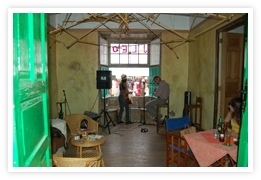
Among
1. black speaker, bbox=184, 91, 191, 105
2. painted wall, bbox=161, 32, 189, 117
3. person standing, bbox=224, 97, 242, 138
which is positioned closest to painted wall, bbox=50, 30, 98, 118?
painted wall, bbox=161, 32, 189, 117

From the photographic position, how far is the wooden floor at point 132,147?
4.05m

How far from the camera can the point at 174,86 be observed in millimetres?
7250

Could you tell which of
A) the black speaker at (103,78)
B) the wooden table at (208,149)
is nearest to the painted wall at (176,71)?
the black speaker at (103,78)

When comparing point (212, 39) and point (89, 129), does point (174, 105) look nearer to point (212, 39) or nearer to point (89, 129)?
point (212, 39)

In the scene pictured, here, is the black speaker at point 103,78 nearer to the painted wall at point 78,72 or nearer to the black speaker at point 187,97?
the painted wall at point 78,72

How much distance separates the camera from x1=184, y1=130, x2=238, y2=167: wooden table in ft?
8.46

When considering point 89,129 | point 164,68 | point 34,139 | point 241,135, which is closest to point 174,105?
point 164,68

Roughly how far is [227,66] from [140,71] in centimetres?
335

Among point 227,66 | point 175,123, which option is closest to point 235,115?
point 175,123

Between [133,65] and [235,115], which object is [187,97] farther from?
[235,115]

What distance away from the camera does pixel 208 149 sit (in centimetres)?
274

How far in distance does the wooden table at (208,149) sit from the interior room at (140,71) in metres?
1.31

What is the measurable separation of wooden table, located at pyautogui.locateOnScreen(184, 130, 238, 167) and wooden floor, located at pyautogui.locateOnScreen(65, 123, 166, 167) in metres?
1.14
